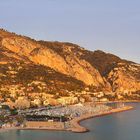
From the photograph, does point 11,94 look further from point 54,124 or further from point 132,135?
point 132,135

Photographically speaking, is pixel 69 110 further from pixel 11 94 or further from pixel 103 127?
pixel 103 127

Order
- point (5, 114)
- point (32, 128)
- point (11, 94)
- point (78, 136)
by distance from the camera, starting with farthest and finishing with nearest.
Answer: point (11, 94) < point (5, 114) < point (32, 128) < point (78, 136)

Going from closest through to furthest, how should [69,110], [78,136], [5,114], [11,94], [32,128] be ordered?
[78,136], [32,128], [5,114], [69,110], [11,94]

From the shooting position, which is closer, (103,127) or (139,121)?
(103,127)

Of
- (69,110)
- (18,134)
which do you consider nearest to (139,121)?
(69,110)

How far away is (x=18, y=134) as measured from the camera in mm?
125125

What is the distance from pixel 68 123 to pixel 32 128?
1470 cm

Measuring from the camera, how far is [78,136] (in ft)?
399

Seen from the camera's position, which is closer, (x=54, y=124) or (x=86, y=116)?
(x=54, y=124)

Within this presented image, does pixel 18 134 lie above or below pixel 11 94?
below

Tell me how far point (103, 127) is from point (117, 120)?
23909 mm

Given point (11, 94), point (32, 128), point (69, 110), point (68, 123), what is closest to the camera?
point (32, 128)

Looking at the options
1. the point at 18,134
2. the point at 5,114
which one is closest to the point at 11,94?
the point at 5,114

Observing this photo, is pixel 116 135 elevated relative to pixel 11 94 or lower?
lower
